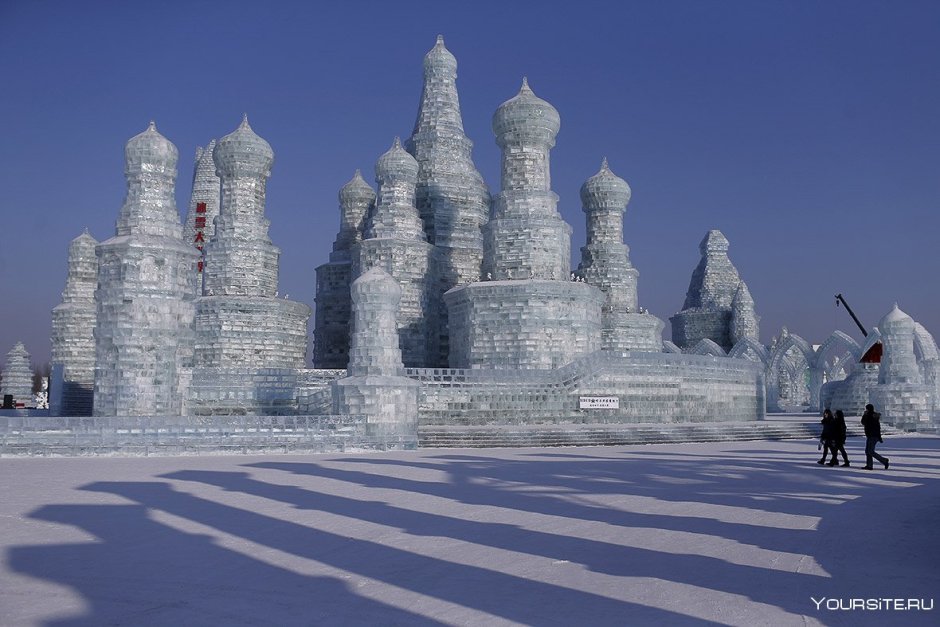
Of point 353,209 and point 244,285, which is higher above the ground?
point 353,209

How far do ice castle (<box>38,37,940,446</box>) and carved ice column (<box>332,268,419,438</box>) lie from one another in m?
0.05

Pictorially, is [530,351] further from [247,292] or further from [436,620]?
[436,620]

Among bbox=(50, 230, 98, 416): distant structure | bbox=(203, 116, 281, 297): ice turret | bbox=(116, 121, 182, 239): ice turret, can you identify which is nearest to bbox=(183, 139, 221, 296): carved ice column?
bbox=(50, 230, 98, 416): distant structure

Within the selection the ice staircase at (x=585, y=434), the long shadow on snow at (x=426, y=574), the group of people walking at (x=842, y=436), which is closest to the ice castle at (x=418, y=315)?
the ice staircase at (x=585, y=434)

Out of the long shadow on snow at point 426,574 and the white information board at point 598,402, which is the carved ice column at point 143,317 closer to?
the long shadow on snow at point 426,574

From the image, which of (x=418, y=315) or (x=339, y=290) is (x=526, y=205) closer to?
(x=418, y=315)

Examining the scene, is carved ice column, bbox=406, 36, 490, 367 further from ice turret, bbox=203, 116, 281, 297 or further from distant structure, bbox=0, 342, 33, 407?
distant structure, bbox=0, 342, 33, 407

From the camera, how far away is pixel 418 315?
3291 cm

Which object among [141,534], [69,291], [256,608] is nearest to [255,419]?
[141,534]

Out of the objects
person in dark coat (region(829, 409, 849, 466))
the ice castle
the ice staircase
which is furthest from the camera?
the ice staircase

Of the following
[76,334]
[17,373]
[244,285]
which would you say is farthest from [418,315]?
[17,373]

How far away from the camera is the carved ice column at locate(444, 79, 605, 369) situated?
28.2 meters

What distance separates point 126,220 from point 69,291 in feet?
61.6

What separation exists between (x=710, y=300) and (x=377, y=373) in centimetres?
4531
